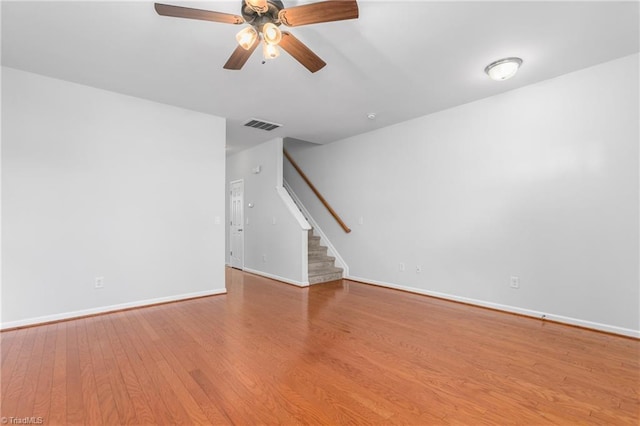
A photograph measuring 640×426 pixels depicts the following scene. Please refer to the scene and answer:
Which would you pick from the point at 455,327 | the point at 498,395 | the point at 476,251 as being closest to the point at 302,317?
the point at 455,327

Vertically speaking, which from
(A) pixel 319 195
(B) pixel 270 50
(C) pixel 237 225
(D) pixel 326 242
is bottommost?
(D) pixel 326 242

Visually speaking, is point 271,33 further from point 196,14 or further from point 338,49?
point 338,49

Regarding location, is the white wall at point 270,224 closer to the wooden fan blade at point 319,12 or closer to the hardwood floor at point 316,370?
the hardwood floor at point 316,370

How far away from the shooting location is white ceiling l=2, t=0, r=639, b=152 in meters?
2.16

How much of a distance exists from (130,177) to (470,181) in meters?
4.45

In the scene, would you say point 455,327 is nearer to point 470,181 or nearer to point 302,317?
point 302,317

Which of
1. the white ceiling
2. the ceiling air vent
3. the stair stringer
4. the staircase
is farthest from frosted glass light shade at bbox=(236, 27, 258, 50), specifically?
the stair stringer

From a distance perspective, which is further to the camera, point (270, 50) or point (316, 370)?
point (316, 370)

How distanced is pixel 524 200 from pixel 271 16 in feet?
10.9

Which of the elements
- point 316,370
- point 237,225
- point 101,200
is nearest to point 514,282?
point 316,370

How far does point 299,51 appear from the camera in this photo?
2.13m

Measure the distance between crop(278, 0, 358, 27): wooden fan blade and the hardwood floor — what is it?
2399 millimetres

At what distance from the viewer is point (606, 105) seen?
289 cm

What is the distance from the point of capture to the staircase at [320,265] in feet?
16.9
